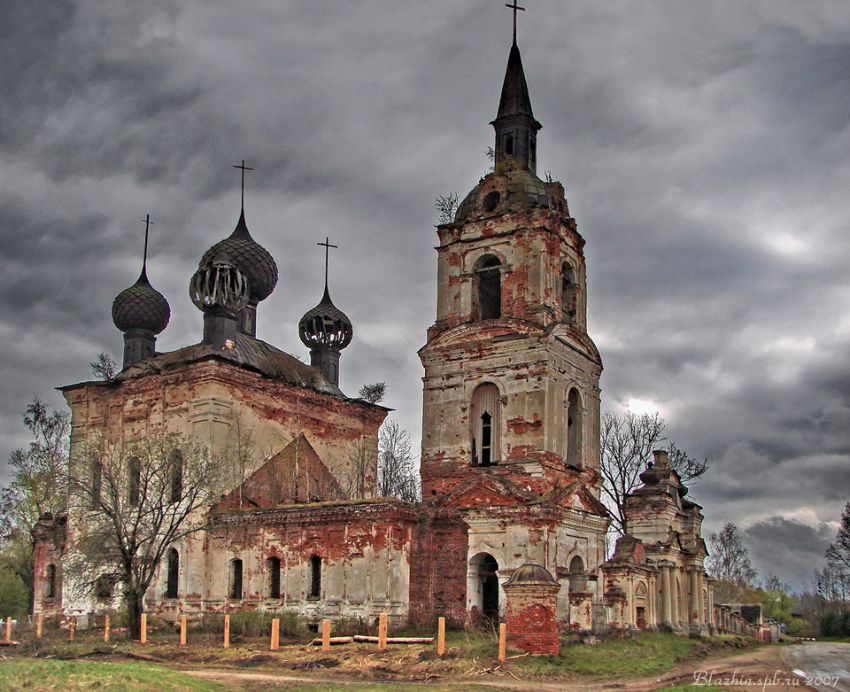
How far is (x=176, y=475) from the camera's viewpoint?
30.8 m

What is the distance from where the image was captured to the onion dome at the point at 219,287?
3322cm

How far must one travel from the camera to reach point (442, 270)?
3100 cm

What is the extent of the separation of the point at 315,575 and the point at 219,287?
10.8 metres

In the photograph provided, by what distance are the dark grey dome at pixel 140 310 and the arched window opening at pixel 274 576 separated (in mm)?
12128

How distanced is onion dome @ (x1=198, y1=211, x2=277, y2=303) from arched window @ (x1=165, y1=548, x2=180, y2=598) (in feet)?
34.7

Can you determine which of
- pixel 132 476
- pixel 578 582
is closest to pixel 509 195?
pixel 578 582

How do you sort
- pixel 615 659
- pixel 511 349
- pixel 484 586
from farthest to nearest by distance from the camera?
pixel 511 349, pixel 484 586, pixel 615 659

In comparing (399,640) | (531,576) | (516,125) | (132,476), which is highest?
(516,125)

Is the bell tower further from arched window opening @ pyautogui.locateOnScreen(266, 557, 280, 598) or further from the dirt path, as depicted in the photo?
the dirt path

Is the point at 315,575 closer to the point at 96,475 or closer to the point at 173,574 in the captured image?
the point at 173,574

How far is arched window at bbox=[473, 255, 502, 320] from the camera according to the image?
30.2 m

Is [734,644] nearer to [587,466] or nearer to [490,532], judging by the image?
[587,466]

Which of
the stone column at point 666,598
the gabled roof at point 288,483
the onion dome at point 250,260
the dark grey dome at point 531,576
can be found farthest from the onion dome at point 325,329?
the dark grey dome at point 531,576

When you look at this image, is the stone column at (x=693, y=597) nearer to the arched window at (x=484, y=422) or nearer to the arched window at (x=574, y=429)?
the arched window at (x=574, y=429)
